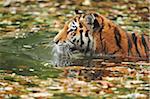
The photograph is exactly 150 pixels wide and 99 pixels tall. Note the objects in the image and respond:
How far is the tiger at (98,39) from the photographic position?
24.5 ft

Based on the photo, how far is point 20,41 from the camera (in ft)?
29.0

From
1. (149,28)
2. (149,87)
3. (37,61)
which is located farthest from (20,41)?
(149,87)

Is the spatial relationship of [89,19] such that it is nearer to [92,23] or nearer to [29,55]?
[92,23]

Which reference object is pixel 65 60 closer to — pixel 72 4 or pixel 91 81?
pixel 91 81

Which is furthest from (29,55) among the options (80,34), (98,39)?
(98,39)

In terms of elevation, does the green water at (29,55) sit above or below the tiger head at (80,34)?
below

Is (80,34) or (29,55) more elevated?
(80,34)

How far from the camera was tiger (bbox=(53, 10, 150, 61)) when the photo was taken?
24.5 feet

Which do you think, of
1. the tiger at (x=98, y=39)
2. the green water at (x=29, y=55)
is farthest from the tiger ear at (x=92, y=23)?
the green water at (x=29, y=55)

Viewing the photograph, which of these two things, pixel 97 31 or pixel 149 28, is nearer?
pixel 97 31

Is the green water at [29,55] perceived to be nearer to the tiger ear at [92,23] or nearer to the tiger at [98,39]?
the tiger at [98,39]

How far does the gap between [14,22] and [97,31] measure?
352 cm

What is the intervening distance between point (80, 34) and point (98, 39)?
0.80 ft

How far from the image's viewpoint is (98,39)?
24.6ft
